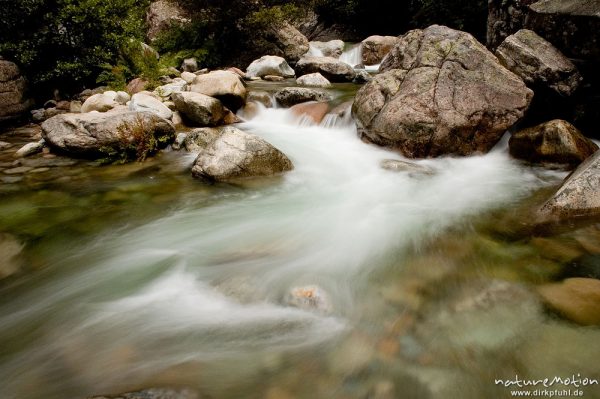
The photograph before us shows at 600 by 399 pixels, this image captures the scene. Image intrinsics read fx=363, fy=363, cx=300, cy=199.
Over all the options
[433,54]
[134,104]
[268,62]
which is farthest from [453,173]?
[268,62]

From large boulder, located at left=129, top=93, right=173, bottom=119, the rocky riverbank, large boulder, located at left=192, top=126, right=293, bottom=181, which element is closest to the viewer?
the rocky riverbank

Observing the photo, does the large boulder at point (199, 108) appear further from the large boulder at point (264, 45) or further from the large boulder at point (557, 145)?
the large boulder at point (264, 45)

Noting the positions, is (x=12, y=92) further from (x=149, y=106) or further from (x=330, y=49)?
(x=330, y=49)

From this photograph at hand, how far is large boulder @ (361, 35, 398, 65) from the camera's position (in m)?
16.7

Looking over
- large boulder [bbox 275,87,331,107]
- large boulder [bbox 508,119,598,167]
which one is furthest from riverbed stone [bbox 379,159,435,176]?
large boulder [bbox 275,87,331,107]

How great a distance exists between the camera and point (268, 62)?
14.3 metres

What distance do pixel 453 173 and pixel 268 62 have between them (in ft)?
34.3

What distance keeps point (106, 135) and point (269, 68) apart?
882 centimetres

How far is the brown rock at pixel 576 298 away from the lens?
2684mm

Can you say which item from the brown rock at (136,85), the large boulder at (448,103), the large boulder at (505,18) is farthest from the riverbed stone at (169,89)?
the large boulder at (505,18)

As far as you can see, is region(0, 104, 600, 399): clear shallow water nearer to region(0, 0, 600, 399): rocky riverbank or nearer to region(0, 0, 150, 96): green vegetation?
region(0, 0, 600, 399): rocky riverbank

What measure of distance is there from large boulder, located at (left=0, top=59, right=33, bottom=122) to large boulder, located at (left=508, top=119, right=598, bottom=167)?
12.0m

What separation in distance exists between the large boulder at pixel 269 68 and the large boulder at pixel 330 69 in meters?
1.29

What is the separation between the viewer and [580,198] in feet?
13.5
